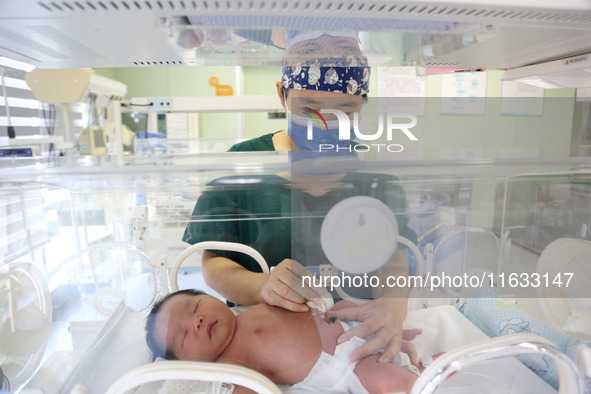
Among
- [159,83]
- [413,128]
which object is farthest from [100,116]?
[413,128]

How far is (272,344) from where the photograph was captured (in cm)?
85

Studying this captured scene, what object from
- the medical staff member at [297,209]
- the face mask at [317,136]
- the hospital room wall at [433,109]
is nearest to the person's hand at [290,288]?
the medical staff member at [297,209]

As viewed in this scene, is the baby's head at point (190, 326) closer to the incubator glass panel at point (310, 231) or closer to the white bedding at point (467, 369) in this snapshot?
the incubator glass panel at point (310, 231)

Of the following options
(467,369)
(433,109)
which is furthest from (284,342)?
(433,109)

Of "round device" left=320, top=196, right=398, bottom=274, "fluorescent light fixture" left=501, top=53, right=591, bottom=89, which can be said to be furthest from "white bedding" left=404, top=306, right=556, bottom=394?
"fluorescent light fixture" left=501, top=53, right=591, bottom=89

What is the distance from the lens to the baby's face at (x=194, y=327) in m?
0.80

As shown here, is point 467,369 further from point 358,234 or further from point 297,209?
point 297,209

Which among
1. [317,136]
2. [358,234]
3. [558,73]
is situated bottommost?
[358,234]

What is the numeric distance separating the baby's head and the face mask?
42 centimetres

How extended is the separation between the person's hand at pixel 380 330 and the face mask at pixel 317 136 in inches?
13.1

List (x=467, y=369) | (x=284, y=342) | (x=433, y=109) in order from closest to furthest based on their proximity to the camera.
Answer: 1. (x=467, y=369)
2. (x=284, y=342)
3. (x=433, y=109)

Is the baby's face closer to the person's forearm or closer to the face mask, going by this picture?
the person's forearm

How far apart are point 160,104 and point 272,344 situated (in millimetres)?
1654

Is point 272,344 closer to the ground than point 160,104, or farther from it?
closer to the ground
